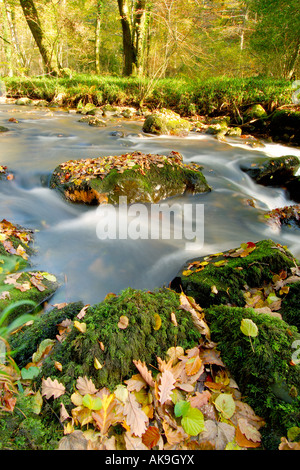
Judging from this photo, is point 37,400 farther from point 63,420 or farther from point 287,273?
point 287,273

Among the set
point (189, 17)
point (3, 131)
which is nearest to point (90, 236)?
point (3, 131)

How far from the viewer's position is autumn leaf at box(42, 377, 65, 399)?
1454mm

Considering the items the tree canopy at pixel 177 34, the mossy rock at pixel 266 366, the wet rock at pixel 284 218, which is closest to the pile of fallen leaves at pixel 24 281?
the mossy rock at pixel 266 366

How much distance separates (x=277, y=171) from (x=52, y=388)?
7271 mm

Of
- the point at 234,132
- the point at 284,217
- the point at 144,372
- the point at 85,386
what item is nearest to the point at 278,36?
the point at 234,132

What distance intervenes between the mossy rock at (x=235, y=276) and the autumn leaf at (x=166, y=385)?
1038 millimetres

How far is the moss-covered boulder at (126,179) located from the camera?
16.4 feet

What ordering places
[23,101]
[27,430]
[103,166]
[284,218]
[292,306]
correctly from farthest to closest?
1. [23,101]
2. [103,166]
3. [284,218]
4. [292,306]
5. [27,430]

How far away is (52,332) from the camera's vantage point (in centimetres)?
208

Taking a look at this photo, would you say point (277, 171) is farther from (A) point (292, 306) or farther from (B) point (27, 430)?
(B) point (27, 430)

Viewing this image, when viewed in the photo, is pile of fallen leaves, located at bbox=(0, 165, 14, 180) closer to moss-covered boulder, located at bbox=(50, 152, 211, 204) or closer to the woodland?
moss-covered boulder, located at bbox=(50, 152, 211, 204)

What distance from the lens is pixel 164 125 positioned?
10.3m

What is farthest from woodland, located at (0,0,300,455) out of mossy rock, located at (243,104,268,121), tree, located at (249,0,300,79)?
tree, located at (249,0,300,79)

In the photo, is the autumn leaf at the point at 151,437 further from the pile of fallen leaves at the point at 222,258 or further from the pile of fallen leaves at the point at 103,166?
the pile of fallen leaves at the point at 103,166
